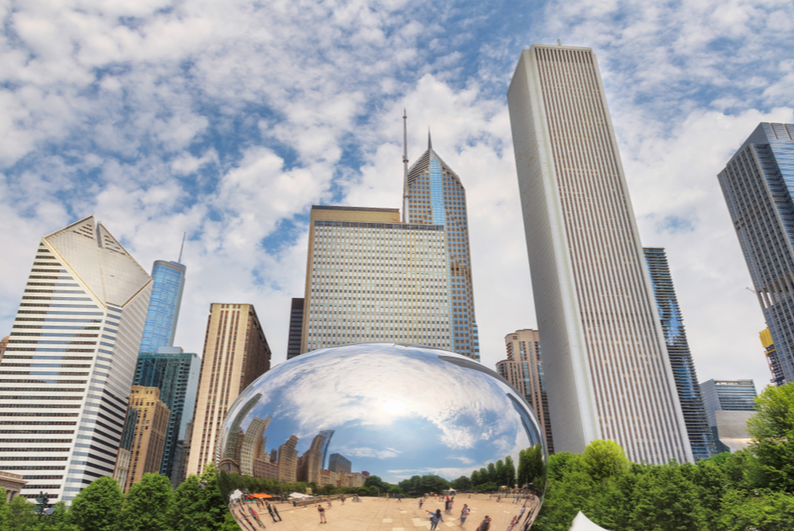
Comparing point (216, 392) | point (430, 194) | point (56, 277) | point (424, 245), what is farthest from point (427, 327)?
point (56, 277)

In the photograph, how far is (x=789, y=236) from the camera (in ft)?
349

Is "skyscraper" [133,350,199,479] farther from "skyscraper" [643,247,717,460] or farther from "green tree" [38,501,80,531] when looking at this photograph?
"skyscraper" [643,247,717,460]

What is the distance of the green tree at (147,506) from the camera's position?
98.1 feet

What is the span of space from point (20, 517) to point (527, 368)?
5603 inches

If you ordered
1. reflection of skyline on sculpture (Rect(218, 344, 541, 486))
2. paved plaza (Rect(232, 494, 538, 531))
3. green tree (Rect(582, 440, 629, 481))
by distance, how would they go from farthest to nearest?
green tree (Rect(582, 440, 629, 481)) < reflection of skyline on sculpture (Rect(218, 344, 541, 486)) < paved plaza (Rect(232, 494, 538, 531))

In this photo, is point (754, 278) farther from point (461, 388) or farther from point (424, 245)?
point (461, 388)

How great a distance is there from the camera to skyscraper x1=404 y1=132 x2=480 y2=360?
446 ft

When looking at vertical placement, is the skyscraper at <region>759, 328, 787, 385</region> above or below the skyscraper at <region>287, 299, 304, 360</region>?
below

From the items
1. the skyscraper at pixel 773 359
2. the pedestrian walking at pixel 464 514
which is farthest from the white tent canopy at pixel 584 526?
the skyscraper at pixel 773 359

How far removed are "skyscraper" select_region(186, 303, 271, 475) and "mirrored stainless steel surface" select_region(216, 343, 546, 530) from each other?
106177 millimetres

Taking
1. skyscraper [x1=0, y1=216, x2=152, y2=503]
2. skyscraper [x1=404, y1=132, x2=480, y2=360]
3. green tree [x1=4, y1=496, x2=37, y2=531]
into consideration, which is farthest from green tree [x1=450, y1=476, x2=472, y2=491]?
skyscraper [x1=404, y1=132, x2=480, y2=360]

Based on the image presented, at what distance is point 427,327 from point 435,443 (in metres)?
102

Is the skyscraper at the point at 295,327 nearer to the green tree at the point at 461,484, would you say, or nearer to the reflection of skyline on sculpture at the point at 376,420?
the reflection of skyline on sculpture at the point at 376,420

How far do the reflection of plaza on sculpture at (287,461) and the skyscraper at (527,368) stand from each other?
148 meters
